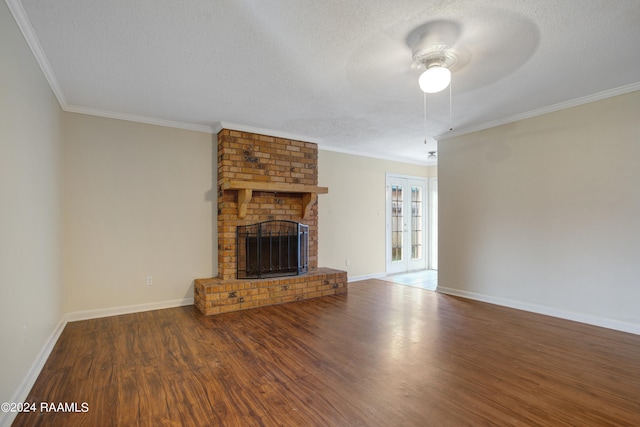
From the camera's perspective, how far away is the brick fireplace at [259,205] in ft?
12.9

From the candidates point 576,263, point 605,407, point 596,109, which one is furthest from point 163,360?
point 596,109

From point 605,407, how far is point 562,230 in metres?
A: 2.21

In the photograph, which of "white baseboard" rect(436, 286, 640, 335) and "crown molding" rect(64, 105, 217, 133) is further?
"crown molding" rect(64, 105, 217, 133)

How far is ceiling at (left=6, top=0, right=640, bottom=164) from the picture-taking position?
189 centimetres

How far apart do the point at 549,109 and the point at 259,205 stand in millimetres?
3853

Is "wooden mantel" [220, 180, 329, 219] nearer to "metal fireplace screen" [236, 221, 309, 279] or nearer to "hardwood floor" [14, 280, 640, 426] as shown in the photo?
"metal fireplace screen" [236, 221, 309, 279]

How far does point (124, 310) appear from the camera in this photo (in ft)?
12.2

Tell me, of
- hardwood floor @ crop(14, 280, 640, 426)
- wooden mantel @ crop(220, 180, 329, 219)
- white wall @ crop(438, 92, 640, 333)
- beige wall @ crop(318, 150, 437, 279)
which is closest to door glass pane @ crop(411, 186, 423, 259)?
beige wall @ crop(318, 150, 437, 279)

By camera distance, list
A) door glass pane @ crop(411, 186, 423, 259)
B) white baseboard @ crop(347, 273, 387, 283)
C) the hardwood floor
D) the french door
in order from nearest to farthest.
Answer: the hardwood floor, white baseboard @ crop(347, 273, 387, 283), the french door, door glass pane @ crop(411, 186, 423, 259)

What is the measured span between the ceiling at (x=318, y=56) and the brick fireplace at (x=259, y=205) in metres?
0.60

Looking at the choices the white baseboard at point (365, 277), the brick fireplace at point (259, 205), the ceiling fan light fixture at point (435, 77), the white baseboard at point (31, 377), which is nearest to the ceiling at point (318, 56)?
the ceiling fan light fixture at point (435, 77)

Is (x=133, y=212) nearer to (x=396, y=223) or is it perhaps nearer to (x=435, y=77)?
(x=435, y=77)

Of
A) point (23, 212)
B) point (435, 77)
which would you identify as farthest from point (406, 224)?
point (23, 212)

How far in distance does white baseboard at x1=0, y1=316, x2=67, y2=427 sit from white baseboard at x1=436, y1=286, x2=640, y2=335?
15.5ft
